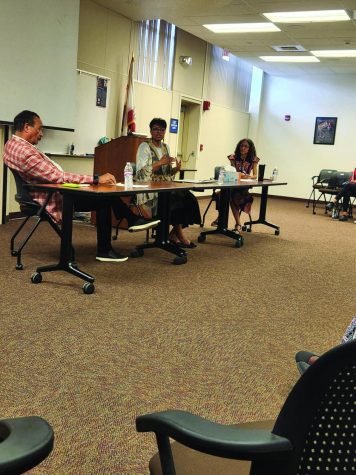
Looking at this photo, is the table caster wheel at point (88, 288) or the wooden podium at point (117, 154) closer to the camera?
the table caster wheel at point (88, 288)

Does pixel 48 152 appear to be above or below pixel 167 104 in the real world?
below

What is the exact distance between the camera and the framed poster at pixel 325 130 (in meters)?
11.0

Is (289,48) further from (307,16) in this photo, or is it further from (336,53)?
(307,16)

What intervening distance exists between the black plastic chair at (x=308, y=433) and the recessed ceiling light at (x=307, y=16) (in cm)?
655

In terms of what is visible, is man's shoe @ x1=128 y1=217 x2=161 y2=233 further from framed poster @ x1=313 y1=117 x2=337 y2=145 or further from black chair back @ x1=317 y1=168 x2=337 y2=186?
framed poster @ x1=313 y1=117 x2=337 y2=145

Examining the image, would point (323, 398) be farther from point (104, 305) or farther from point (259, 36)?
point (259, 36)

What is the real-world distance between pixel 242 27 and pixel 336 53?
2.21 meters

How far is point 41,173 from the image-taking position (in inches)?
138

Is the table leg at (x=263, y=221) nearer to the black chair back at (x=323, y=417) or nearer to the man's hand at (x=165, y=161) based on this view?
the man's hand at (x=165, y=161)

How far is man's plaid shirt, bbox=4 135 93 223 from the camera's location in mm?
3492

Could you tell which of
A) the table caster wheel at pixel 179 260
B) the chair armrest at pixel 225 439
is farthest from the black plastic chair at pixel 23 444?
the table caster wheel at pixel 179 260

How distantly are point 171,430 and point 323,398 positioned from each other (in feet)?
0.75

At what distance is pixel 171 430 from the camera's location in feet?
2.42

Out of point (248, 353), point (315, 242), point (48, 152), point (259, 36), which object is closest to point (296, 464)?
point (248, 353)
